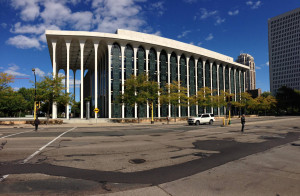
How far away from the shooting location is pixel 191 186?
4.89 metres

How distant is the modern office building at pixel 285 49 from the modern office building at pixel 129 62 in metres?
119

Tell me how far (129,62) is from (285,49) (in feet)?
522

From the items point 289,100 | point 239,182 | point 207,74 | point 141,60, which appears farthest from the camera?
point 289,100

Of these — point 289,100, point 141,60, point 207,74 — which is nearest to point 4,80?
point 141,60

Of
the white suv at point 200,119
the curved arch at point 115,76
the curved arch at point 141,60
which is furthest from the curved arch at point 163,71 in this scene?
the white suv at point 200,119

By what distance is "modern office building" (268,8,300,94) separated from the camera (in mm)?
147125

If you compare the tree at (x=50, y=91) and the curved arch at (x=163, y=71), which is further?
the curved arch at (x=163, y=71)

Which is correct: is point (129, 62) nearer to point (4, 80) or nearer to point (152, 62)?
point (152, 62)

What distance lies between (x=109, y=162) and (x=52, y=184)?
2512 millimetres

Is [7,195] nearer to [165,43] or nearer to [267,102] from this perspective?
[165,43]

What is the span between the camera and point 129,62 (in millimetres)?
49219

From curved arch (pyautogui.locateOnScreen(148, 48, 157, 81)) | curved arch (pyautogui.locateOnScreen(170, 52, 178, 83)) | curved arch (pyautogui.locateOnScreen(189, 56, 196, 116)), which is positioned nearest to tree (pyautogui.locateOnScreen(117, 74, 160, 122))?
curved arch (pyautogui.locateOnScreen(148, 48, 157, 81))

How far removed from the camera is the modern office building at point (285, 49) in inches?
5792

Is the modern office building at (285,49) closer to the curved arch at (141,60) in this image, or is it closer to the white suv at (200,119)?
the curved arch at (141,60)
